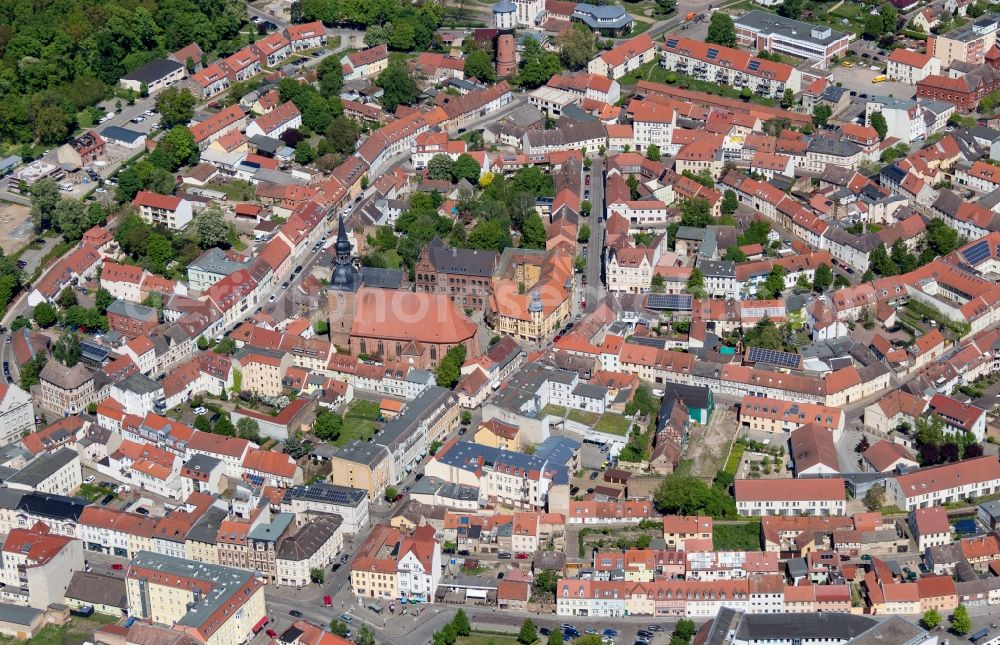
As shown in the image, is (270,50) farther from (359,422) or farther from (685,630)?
(685,630)

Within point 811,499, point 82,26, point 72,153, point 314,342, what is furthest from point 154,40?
point 811,499

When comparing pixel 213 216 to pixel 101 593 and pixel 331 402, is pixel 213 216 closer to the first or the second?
pixel 331 402

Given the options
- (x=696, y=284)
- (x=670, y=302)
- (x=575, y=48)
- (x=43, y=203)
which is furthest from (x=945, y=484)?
(x=43, y=203)

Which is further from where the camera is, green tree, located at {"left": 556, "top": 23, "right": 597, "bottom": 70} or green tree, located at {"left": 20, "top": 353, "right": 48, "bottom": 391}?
green tree, located at {"left": 556, "top": 23, "right": 597, "bottom": 70}

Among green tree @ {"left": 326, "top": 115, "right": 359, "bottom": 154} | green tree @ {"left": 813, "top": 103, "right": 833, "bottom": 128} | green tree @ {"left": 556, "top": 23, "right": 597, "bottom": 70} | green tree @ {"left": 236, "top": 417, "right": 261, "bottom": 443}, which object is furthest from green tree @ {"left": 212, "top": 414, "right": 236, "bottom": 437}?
green tree @ {"left": 813, "top": 103, "right": 833, "bottom": 128}

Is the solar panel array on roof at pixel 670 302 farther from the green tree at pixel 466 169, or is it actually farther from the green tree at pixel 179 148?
the green tree at pixel 179 148

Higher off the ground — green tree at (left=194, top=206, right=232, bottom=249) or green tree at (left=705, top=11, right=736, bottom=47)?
green tree at (left=705, top=11, right=736, bottom=47)

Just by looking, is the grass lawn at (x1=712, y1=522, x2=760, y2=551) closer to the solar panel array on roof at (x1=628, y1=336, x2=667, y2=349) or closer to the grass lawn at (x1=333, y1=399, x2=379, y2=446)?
the solar panel array on roof at (x1=628, y1=336, x2=667, y2=349)

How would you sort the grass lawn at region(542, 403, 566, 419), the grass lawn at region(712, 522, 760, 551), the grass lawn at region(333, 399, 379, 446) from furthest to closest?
1. the grass lawn at region(542, 403, 566, 419)
2. the grass lawn at region(333, 399, 379, 446)
3. the grass lawn at region(712, 522, 760, 551)
